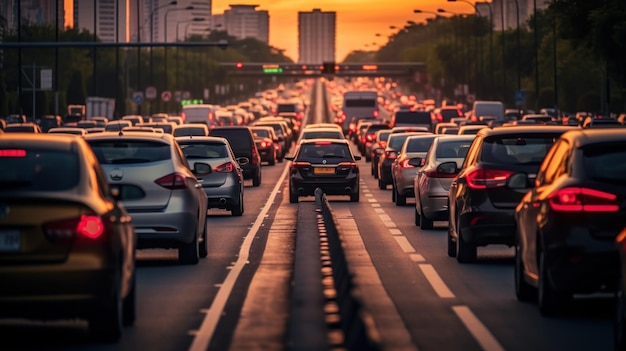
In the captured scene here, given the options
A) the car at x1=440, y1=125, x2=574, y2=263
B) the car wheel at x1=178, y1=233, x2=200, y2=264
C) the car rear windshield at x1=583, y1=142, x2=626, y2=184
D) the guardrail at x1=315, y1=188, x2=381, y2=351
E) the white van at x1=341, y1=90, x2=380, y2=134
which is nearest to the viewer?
the guardrail at x1=315, y1=188, x2=381, y2=351

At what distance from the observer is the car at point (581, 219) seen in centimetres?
1385

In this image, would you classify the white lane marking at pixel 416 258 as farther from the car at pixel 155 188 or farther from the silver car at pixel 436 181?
the silver car at pixel 436 181

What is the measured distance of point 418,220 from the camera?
1148 inches

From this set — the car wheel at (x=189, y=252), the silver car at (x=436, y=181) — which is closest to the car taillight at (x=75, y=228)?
the car wheel at (x=189, y=252)

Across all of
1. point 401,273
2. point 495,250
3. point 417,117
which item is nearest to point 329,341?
point 401,273

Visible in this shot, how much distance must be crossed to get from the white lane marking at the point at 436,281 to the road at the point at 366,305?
0.01 meters

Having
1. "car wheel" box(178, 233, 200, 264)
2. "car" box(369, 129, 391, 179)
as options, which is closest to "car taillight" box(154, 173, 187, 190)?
"car wheel" box(178, 233, 200, 264)

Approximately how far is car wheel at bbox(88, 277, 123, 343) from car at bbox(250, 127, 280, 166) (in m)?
56.1

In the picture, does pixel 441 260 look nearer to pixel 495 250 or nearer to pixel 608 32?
pixel 495 250

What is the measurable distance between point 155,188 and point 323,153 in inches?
745

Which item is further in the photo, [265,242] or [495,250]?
[265,242]

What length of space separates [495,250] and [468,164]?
2.48m

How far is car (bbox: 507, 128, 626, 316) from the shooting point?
545 inches

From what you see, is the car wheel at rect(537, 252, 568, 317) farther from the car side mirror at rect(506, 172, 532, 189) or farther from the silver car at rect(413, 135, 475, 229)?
the silver car at rect(413, 135, 475, 229)
